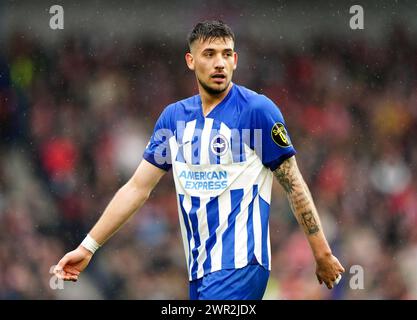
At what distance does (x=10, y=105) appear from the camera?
1170cm

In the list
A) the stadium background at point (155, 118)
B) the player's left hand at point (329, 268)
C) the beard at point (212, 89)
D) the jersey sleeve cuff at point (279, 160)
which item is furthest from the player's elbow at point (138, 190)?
the stadium background at point (155, 118)

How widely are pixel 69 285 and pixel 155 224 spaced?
1.16 m

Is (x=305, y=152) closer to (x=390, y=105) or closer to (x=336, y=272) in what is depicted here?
(x=390, y=105)

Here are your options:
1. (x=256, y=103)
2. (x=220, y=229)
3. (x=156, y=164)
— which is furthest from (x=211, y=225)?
(x=256, y=103)

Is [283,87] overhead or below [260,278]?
overhead

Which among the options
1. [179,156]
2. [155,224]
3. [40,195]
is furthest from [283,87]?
[179,156]

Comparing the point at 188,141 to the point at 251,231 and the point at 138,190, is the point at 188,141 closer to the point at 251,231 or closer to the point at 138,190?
the point at 138,190

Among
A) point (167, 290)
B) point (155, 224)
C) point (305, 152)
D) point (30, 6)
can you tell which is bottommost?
point (167, 290)

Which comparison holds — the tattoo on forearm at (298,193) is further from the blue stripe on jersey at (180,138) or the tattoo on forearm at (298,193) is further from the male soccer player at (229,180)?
the blue stripe on jersey at (180,138)

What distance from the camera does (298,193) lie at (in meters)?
5.43

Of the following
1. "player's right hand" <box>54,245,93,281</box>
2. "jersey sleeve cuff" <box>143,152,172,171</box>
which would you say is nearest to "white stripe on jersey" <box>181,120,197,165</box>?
"jersey sleeve cuff" <box>143,152,172,171</box>

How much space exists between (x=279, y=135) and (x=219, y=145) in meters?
0.35

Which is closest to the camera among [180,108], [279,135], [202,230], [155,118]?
[279,135]

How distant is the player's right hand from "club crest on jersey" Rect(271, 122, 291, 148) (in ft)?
4.45
